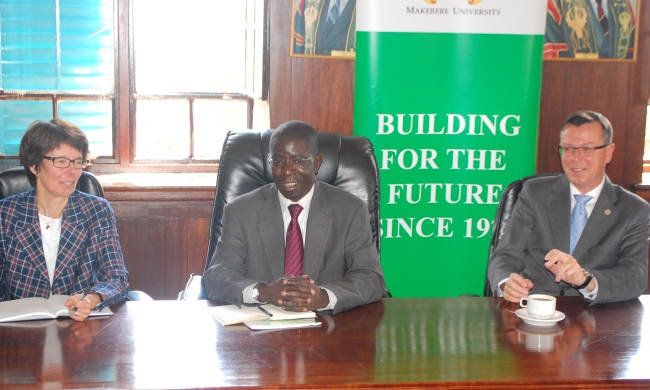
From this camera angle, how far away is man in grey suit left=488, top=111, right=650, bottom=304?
2.36 m

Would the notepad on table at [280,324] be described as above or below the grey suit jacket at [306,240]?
below

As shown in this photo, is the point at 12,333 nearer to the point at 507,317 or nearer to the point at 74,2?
the point at 507,317

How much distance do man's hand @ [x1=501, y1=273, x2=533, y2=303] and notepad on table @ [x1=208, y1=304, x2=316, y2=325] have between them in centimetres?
65

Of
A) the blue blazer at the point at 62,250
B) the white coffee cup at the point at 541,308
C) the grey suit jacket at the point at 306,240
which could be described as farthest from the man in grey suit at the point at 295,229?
the white coffee cup at the point at 541,308

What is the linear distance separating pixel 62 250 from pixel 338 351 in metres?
1.13

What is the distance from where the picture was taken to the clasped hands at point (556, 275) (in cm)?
207

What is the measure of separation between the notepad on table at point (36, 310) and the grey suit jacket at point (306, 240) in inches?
18.4

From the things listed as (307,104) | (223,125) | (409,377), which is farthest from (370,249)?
(223,125)

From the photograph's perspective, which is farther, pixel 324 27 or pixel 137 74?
pixel 137 74

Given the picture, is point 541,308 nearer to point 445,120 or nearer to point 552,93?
point 445,120

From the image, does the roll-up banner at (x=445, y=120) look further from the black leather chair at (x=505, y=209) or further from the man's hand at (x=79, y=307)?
the man's hand at (x=79, y=307)

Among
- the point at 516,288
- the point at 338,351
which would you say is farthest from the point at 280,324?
the point at 516,288

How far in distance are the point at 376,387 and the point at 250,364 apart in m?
0.30

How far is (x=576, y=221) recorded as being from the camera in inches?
98.4
